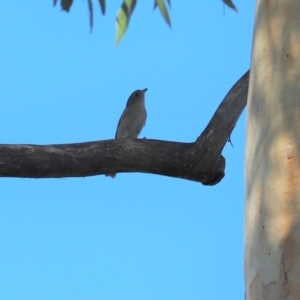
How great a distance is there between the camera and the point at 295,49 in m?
1.70

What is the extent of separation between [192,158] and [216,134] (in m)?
0.20

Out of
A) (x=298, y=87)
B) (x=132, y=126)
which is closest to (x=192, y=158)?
(x=298, y=87)

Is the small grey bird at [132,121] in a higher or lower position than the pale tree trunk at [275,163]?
higher

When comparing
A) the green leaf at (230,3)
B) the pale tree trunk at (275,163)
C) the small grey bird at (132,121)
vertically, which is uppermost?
the small grey bird at (132,121)

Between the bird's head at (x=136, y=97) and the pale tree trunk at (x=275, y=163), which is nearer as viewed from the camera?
the pale tree trunk at (x=275, y=163)

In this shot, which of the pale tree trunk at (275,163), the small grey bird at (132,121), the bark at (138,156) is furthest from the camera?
the small grey bird at (132,121)

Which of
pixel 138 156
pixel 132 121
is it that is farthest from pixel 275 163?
pixel 132 121

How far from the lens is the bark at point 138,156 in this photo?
314cm

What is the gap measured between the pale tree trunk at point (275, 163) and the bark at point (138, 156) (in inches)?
59.6

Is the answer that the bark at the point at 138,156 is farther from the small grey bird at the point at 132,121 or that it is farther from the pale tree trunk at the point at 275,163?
the small grey bird at the point at 132,121

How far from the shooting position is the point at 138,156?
11.1 ft

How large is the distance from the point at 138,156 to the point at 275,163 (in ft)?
5.88

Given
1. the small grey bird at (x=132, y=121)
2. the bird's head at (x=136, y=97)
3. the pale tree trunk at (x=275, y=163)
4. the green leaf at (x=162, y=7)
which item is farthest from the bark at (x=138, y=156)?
the bird's head at (x=136, y=97)

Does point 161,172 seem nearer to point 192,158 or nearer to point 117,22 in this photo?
point 192,158
